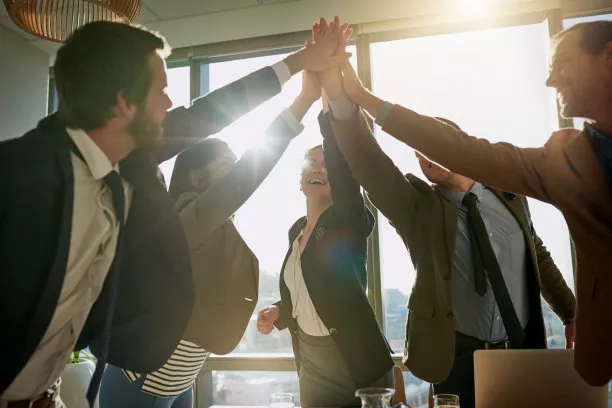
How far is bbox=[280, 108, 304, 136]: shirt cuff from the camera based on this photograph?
5.06 feet

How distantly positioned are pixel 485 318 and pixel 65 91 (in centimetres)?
151

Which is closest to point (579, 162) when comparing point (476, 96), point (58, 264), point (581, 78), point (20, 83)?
point (581, 78)

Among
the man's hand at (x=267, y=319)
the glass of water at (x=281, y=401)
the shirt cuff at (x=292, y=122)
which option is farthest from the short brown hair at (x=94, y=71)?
the man's hand at (x=267, y=319)

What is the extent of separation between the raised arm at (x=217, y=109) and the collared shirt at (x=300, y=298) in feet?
2.30

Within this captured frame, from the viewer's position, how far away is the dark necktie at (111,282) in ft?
3.41

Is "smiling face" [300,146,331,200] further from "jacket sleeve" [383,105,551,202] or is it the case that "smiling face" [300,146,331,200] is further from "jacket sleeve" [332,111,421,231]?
"jacket sleeve" [383,105,551,202]

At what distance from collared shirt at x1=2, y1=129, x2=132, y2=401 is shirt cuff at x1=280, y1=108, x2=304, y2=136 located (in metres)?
0.59

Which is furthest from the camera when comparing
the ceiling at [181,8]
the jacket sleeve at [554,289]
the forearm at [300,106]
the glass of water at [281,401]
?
the ceiling at [181,8]

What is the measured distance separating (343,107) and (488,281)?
826 millimetres

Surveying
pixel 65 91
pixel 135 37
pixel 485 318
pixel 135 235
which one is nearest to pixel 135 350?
pixel 135 235

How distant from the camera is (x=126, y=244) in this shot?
3.82 feet

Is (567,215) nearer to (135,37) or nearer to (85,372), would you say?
(135,37)

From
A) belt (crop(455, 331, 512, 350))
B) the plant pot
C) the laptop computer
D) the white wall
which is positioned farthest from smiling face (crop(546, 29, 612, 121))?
the white wall

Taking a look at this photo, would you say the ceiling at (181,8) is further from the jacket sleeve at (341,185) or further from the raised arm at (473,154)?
the raised arm at (473,154)
